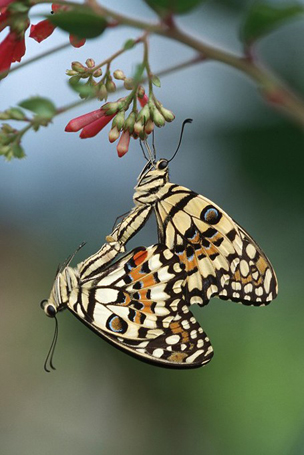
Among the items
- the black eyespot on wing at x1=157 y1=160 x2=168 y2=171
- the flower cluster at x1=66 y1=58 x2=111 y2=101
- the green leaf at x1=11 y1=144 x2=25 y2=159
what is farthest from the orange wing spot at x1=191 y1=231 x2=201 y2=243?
the green leaf at x1=11 y1=144 x2=25 y2=159

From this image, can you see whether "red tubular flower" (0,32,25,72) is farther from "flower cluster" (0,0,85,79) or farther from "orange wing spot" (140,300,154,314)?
"orange wing spot" (140,300,154,314)

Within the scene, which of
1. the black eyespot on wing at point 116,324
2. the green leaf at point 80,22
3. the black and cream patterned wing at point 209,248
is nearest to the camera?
the green leaf at point 80,22

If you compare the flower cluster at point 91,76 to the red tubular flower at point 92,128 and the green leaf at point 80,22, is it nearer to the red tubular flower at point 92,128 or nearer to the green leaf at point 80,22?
the red tubular flower at point 92,128

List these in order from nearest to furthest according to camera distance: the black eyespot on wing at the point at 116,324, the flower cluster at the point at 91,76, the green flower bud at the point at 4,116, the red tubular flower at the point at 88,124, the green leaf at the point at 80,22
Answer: the green leaf at the point at 80,22, the green flower bud at the point at 4,116, the flower cluster at the point at 91,76, the red tubular flower at the point at 88,124, the black eyespot on wing at the point at 116,324

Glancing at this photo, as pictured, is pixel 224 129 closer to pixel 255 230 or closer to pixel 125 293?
pixel 255 230

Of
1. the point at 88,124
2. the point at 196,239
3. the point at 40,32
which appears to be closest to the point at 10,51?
the point at 40,32

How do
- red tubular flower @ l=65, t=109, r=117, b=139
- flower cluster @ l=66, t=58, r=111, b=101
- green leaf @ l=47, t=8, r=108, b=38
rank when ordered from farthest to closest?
red tubular flower @ l=65, t=109, r=117, b=139
flower cluster @ l=66, t=58, r=111, b=101
green leaf @ l=47, t=8, r=108, b=38

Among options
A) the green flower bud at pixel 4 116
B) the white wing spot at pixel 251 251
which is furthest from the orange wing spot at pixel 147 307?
the green flower bud at pixel 4 116
